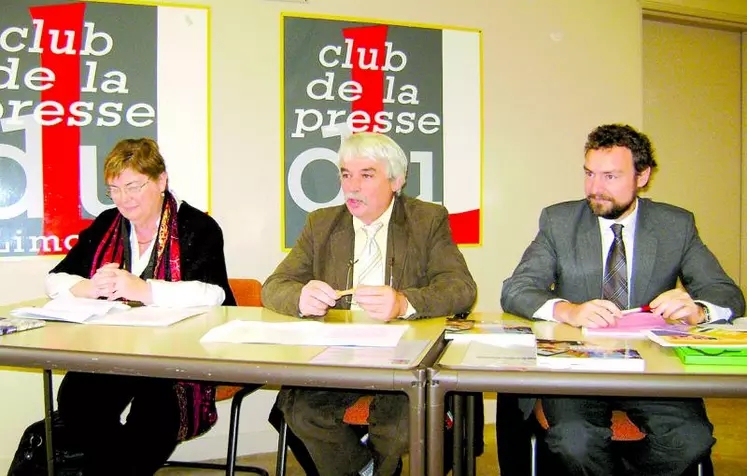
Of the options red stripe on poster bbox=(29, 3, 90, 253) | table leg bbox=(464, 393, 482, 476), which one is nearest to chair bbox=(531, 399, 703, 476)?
table leg bbox=(464, 393, 482, 476)

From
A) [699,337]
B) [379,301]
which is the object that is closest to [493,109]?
[379,301]

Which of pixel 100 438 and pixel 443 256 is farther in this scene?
pixel 443 256

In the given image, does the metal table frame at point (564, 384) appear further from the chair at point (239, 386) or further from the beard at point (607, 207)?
the chair at point (239, 386)

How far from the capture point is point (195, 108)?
2990 millimetres

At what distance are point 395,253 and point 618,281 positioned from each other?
0.75 meters

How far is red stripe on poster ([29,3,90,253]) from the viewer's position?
283 cm

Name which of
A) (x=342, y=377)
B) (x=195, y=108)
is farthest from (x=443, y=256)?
(x=195, y=108)

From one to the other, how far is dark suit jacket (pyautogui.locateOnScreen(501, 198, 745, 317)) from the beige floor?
1.13 meters

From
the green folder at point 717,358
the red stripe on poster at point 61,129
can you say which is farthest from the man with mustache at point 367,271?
the red stripe on poster at point 61,129

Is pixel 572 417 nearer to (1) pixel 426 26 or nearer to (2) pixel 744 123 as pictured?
(1) pixel 426 26

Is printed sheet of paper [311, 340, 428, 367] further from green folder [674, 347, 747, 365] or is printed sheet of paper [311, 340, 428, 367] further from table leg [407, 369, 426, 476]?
green folder [674, 347, 747, 365]

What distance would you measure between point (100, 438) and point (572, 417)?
144cm

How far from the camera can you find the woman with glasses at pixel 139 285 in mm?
1979

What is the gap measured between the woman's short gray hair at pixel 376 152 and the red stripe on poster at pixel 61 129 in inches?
53.5
